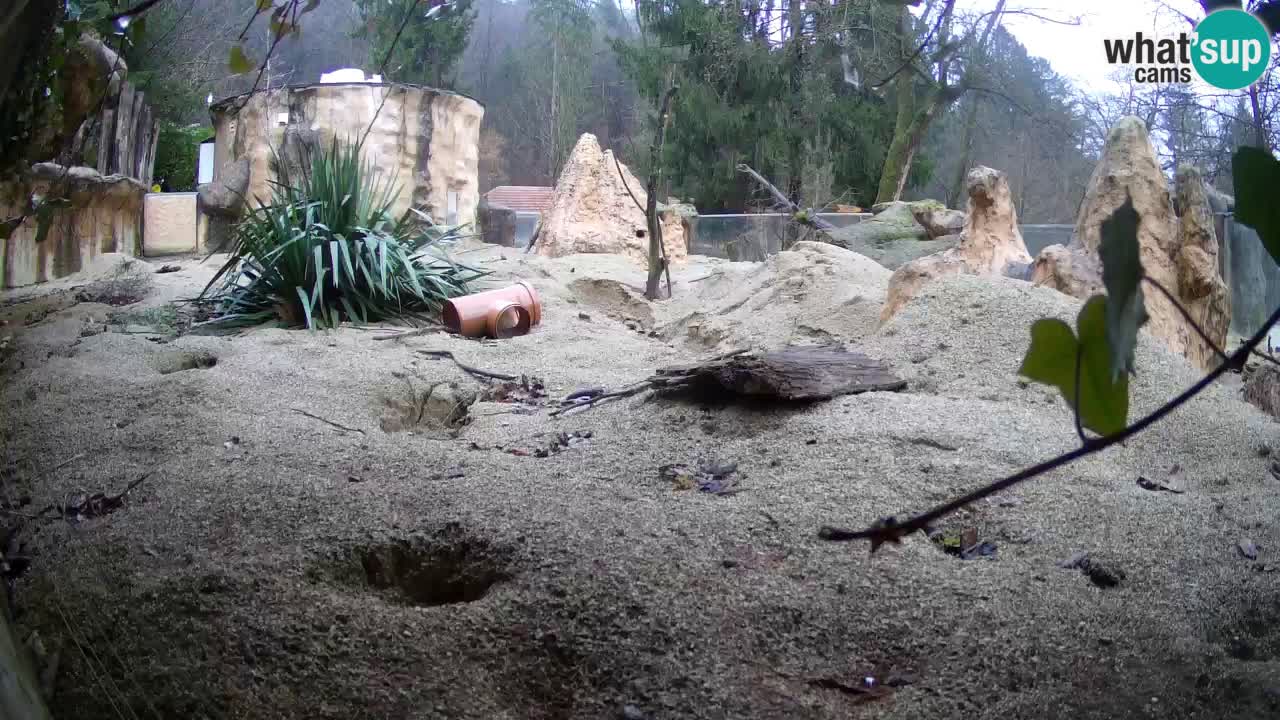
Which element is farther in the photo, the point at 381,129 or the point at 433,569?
the point at 381,129

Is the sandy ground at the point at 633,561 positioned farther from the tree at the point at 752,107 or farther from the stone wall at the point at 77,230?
the tree at the point at 752,107

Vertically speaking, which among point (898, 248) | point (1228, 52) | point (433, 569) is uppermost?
point (1228, 52)

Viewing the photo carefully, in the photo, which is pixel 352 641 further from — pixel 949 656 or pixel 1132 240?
pixel 1132 240

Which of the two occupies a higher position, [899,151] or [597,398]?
[899,151]

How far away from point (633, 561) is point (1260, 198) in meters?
1.35

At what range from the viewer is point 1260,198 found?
29.5 inches

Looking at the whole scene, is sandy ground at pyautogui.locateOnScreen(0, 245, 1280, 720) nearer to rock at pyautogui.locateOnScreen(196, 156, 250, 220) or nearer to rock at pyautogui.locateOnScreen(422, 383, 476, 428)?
rock at pyautogui.locateOnScreen(422, 383, 476, 428)

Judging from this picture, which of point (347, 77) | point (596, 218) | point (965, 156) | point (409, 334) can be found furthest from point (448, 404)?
point (965, 156)

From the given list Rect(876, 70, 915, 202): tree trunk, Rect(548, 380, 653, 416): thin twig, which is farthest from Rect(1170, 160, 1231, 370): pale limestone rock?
Rect(876, 70, 915, 202): tree trunk

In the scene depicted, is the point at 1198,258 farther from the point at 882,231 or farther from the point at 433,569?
the point at 882,231

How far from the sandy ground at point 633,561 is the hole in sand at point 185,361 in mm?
417

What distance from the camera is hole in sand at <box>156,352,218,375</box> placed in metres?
3.98

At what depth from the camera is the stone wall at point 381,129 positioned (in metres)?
13.3

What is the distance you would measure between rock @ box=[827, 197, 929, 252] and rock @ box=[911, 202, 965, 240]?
9cm
